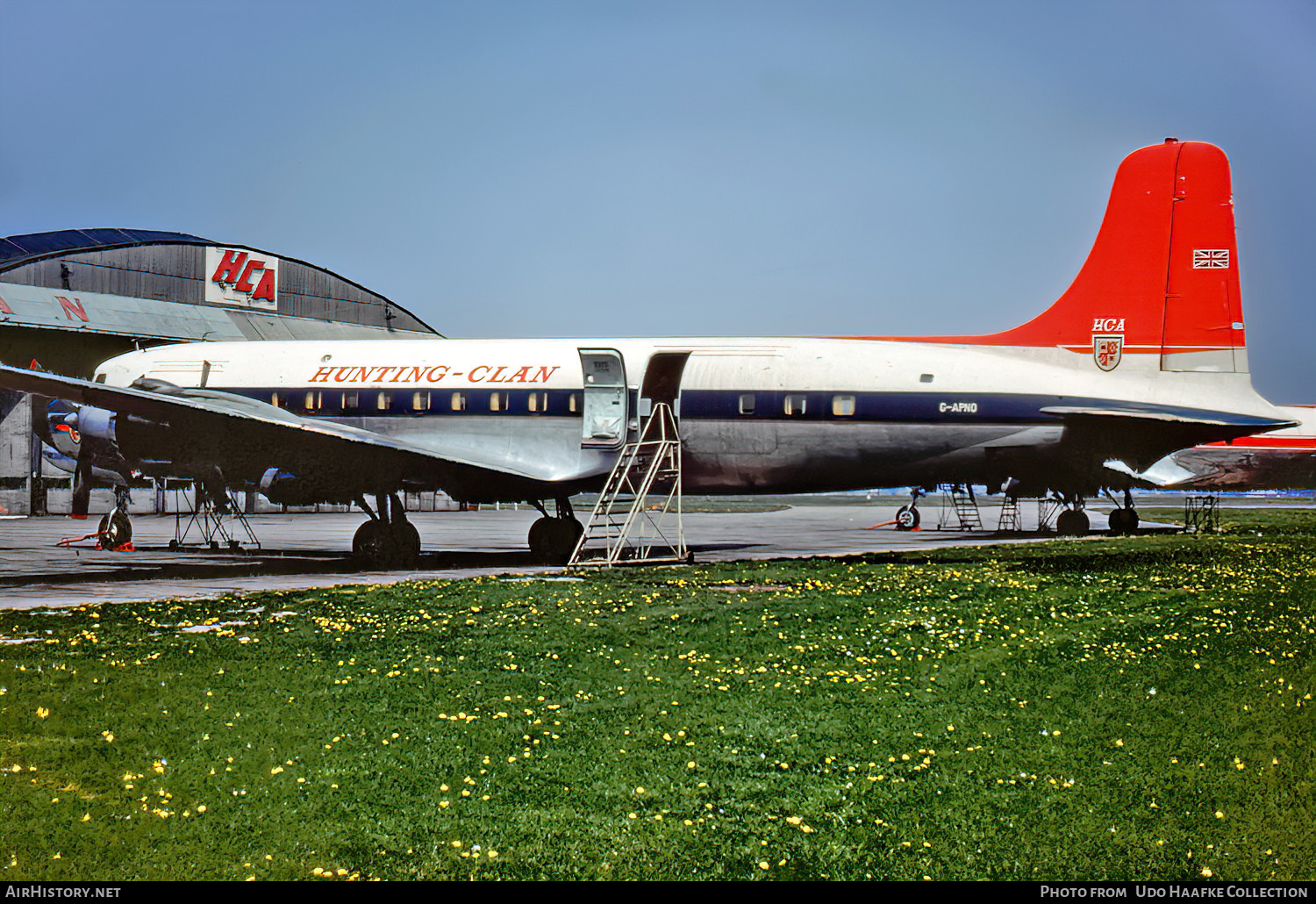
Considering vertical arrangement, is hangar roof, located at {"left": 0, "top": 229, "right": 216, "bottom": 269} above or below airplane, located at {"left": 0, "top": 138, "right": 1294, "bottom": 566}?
above

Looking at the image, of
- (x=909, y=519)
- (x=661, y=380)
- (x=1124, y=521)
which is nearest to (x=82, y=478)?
(x=661, y=380)

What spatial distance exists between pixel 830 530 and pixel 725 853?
1447 inches

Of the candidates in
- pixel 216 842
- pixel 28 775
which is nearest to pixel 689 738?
pixel 216 842

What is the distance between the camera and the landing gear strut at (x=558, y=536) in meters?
22.6

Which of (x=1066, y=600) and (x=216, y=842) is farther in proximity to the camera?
(x=1066, y=600)

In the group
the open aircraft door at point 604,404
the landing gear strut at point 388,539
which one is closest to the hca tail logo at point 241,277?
the landing gear strut at point 388,539

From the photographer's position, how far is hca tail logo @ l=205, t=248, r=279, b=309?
4750 cm

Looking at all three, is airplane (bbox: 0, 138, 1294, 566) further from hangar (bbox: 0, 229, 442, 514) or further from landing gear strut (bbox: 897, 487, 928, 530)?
landing gear strut (bbox: 897, 487, 928, 530)

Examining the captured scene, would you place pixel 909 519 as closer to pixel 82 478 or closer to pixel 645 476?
pixel 645 476

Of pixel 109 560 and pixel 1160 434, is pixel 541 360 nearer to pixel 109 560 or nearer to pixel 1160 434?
pixel 109 560

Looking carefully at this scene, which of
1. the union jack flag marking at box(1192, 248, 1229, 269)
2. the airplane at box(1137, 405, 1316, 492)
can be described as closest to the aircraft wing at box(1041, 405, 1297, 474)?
the union jack flag marking at box(1192, 248, 1229, 269)

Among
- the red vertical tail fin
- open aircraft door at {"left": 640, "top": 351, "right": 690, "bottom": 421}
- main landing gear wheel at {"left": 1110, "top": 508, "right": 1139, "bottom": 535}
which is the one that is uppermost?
the red vertical tail fin

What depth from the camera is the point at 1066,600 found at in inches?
565

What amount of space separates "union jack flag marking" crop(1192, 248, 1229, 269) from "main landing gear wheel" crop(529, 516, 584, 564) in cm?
1409
